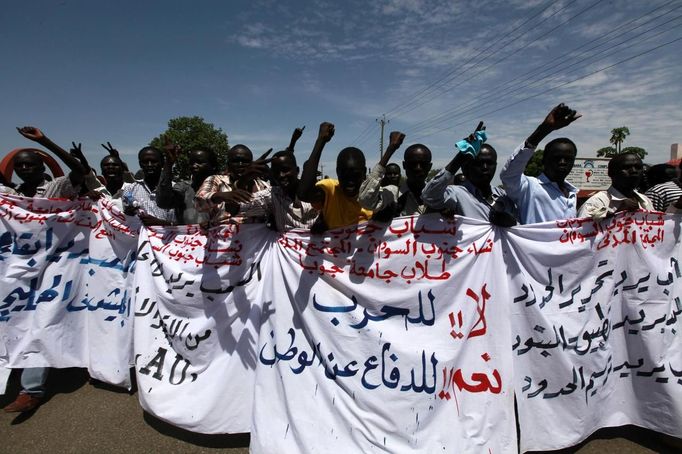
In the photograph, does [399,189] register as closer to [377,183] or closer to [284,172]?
[377,183]

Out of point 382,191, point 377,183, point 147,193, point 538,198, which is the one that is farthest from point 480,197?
point 147,193

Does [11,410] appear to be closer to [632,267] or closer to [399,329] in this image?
[399,329]

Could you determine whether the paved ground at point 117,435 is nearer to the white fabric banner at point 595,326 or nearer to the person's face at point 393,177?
the white fabric banner at point 595,326

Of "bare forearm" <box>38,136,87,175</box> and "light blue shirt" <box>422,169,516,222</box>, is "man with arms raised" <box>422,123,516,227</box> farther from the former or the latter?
"bare forearm" <box>38,136,87,175</box>

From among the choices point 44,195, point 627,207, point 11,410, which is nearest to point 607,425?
point 627,207

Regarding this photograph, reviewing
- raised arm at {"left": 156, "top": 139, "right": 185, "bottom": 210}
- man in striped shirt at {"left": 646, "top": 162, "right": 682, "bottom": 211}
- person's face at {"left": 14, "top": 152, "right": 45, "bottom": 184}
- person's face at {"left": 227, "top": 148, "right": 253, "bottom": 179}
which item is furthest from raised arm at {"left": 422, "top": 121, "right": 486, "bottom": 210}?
person's face at {"left": 14, "top": 152, "right": 45, "bottom": 184}

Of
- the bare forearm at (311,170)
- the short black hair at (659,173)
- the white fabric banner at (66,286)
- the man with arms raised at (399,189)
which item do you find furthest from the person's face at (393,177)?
the white fabric banner at (66,286)

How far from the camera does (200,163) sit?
11.9ft

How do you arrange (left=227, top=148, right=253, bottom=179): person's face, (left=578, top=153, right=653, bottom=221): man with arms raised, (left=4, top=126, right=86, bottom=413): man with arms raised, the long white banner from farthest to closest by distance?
(left=227, top=148, right=253, bottom=179): person's face < (left=4, top=126, right=86, bottom=413): man with arms raised < (left=578, top=153, right=653, bottom=221): man with arms raised < the long white banner

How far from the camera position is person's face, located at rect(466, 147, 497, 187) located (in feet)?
8.84

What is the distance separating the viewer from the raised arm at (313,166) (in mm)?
2379

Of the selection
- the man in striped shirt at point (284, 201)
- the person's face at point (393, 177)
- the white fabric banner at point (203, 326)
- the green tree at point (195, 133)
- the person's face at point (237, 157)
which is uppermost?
the green tree at point (195, 133)

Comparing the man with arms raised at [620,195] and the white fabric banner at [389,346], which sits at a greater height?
the man with arms raised at [620,195]

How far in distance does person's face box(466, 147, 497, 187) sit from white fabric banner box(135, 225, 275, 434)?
1.66 metres
